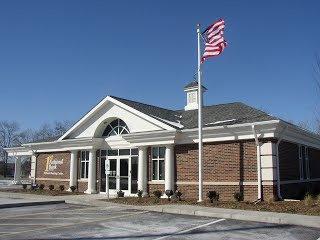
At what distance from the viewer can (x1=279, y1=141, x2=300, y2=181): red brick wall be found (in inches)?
783

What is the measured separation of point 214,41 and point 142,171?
789cm

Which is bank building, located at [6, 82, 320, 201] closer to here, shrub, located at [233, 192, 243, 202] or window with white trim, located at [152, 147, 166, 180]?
window with white trim, located at [152, 147, 166, 180]

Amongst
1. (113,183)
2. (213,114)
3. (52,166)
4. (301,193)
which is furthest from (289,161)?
(52,166)

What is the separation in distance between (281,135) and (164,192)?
663cm

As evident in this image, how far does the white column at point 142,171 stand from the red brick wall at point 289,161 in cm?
714

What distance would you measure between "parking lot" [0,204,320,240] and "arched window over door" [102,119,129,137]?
968 cm

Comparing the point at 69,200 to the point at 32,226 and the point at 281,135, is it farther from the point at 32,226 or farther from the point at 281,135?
the point at 281,135

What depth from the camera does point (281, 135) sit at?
63.6 feet

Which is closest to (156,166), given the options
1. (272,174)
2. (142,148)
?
(142,148)

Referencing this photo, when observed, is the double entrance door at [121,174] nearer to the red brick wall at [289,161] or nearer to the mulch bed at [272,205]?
the mulch bed at [272,205]

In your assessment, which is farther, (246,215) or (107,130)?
(107,130)

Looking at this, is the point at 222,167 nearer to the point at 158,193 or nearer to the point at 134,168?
the point at 158,193

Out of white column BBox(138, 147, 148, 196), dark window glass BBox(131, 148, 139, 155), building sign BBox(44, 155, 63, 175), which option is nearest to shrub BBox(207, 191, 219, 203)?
white column BBox(138, 147, 148, 196)

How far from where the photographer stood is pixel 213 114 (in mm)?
24031
